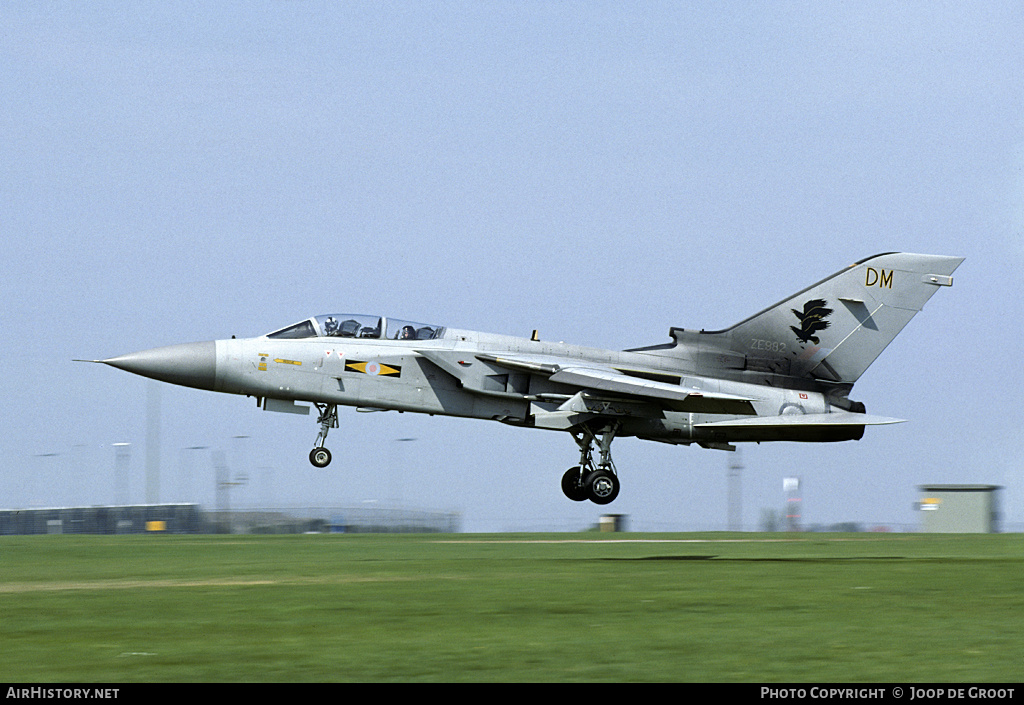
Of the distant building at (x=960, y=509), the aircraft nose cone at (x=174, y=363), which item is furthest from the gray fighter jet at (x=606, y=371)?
the distant building at (x=960, y=509)

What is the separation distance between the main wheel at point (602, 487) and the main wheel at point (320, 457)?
6539 mm

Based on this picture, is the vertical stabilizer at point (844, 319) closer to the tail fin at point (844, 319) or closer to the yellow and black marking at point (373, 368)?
the tail fin at point (844, 319)

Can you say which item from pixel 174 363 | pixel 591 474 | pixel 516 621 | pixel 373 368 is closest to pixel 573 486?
pixel 591 474

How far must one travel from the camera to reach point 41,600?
56.2 feet

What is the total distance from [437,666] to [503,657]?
0.75 m

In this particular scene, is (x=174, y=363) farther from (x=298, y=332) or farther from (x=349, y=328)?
(x=349, y=328)

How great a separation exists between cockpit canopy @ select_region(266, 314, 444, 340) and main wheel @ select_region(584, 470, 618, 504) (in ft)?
18.5

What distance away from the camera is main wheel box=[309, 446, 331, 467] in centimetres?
2909

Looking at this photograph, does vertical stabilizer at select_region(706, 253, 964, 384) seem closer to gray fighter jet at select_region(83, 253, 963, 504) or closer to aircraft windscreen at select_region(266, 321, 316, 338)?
gray fighter jet at select_region(83, 253, 963, 504)

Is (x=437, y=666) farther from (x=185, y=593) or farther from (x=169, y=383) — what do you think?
(x=169, y=383)

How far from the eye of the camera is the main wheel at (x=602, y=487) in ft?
99.5

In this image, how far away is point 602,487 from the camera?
99.5 ft

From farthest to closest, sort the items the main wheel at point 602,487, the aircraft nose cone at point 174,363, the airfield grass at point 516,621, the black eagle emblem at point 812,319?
the black eagle emblem at point 812,319 < the main wheel at point 602,487 < the aircraft nose cone at point 174,363 < the airfield grass at point 516,621

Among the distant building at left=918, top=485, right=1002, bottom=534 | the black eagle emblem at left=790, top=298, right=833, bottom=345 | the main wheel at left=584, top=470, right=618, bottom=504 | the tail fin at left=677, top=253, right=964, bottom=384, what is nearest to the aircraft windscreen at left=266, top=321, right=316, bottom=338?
the main wheel at left=584, top=470, right=618, bottom=504
